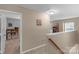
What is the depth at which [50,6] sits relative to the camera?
74.9 inches

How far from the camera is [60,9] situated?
198 centimetres

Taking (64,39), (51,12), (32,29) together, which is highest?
(51,12)

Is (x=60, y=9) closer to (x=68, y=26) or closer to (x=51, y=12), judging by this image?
(x=51, y=12)

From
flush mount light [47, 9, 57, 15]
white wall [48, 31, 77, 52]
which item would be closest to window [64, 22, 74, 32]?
white wall [48, 31, 77, 52]

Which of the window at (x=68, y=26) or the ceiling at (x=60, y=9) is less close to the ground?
the ceiling at (x=60, y=9)

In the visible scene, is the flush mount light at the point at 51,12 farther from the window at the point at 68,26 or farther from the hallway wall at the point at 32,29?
the window at the point at 68,26

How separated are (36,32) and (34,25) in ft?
0.44

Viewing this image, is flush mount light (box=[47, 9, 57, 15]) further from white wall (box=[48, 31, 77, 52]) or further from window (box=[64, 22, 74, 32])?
white wall (box=[48, 31, 77, 52])

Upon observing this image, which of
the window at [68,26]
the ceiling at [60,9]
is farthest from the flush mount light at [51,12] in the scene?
the window at [68,26]

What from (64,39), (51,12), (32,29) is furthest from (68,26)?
(32,29)

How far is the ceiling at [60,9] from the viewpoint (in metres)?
1.90

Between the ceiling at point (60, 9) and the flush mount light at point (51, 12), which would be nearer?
the ceiling at point (60, 9)

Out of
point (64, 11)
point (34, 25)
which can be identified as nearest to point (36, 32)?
point (34, 25)
